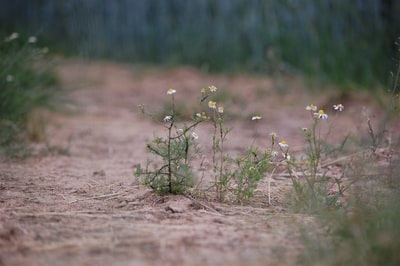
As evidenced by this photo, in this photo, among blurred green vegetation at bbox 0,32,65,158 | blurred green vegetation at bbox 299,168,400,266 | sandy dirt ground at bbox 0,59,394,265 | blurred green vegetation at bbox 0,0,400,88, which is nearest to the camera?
blurred green vegetation at bbox 299,168,400,266

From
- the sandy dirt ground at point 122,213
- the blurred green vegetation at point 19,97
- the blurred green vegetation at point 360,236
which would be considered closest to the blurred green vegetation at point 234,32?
the blurred green vegetation at point 19,97

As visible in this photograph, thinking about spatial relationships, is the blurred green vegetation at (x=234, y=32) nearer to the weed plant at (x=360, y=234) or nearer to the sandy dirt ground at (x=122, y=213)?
the sandy dirt ground at (x=122, y=213)

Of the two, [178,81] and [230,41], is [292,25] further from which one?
[178,81]

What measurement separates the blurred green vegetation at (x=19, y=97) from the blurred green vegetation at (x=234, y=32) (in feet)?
1.96

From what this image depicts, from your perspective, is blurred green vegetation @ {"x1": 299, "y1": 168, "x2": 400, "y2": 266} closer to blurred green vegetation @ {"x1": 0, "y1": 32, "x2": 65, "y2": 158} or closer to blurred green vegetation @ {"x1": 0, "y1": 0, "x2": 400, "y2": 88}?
blurred green vegetation @ {"x1": 0, "y1": 32, "x2": 65, "y2": 158}

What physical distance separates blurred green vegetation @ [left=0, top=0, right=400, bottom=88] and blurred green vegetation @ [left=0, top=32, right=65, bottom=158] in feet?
1.96

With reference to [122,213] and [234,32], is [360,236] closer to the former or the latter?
[122,213]

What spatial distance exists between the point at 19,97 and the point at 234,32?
4.41 meters

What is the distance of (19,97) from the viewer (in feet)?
13.9

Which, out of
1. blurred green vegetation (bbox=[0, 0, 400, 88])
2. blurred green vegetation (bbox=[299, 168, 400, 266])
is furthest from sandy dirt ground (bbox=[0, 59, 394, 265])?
blurred green vegetation (bbox=[0, 0, 400, 88])

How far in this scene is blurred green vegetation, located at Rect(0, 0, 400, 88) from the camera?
236 inches

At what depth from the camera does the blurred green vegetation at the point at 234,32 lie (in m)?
6.00

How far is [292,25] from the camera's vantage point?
293 inches

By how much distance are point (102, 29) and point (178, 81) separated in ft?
7.74
